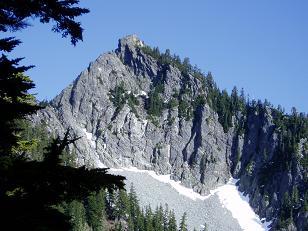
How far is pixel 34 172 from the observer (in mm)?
7316

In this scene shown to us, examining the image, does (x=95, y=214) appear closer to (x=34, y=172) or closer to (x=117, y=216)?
(x=117, y=216)

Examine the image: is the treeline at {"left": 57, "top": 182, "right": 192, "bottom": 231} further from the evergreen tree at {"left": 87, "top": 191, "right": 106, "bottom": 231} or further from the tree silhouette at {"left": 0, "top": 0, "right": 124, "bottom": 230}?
the tree silhouette at {"left": 0, "top": 0, "right": 124, "bottom": 230}

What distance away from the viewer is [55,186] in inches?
293

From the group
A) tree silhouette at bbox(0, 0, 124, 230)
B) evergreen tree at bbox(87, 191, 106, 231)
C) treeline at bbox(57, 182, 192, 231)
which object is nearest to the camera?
tree silhouette at bbox(0, 0, 124, 230)

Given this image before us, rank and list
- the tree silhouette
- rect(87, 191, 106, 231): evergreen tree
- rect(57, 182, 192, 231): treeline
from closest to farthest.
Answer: the tree silhouette
rect(87, 191, 106, 231): evergreen tree
rect(57, 182, 192, 231): treeline

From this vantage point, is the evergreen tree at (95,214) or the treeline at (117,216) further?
the treeline at (117,216)

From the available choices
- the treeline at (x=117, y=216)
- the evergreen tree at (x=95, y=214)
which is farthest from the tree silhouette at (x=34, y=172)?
the evergreen tree at (x=95, y=214)

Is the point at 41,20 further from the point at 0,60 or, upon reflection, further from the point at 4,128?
the point at 4,128

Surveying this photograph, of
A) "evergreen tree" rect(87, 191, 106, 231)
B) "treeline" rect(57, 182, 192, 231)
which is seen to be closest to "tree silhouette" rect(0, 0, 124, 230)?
"treeline" rect(57, 182, 192, 231)

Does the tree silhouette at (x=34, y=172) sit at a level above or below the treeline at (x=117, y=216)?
above

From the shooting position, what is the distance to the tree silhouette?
697cm

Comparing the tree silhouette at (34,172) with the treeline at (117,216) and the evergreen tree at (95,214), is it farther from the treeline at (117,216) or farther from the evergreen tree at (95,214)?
the evergreen tree at (95,214)

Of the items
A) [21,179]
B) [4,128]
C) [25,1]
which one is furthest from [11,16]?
[21,179]

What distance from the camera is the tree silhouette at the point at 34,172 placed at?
6969 mm
